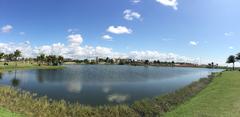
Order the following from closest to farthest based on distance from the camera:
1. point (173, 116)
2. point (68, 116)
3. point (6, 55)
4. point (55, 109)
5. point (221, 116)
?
point (221, 116) < point (173, 116) < point (68, 116) < point (55, 109) < point (6, 55)

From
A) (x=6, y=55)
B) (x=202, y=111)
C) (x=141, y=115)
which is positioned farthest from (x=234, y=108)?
(x=6, y=55)

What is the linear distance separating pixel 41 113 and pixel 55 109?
2865mm

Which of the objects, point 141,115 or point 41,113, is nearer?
point 41,113

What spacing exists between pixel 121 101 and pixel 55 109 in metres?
12.7

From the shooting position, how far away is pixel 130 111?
2842cm

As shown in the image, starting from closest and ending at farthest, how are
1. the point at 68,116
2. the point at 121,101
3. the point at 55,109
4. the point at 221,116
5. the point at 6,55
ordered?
the point at 221,116
the point at 68,116
the point at 55,109
the point at 121,101
the point at 6,55

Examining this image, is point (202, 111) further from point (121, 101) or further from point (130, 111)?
point (121, 101)

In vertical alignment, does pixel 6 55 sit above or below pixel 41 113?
above

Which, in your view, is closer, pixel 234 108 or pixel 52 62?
pixel 234 108

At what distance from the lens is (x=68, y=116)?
2492cm

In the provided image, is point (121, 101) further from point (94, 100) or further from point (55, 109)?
point (55, 109)

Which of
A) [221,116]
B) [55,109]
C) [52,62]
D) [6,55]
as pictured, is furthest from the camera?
[52,62]

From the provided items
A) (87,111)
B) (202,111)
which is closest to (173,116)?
(202,111)

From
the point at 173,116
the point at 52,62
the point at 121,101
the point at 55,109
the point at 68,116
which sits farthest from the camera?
the point at 52,62
